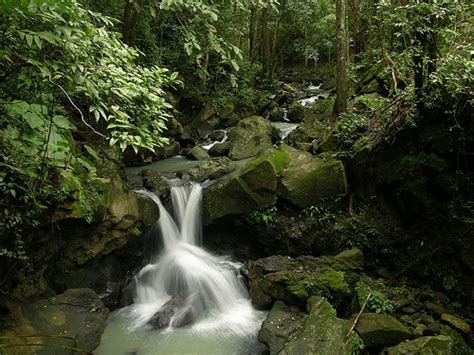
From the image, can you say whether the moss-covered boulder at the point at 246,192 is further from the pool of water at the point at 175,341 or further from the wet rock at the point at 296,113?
the wet rock at the point at 296,113

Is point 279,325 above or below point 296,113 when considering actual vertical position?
below

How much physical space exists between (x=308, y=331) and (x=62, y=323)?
3.51 meters

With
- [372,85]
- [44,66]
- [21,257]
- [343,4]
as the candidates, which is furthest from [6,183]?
[372,85]

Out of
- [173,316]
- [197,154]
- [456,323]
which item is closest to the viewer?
[456,323]

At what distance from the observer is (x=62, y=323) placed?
5.23m

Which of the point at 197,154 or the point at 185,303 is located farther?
the point at 197,154

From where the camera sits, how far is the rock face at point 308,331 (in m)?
4.80

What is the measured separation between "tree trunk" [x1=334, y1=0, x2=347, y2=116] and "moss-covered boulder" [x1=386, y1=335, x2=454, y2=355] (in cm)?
561

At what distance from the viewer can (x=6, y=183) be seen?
411 cm

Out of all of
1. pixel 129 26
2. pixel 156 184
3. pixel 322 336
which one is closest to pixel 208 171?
pixel 156 184

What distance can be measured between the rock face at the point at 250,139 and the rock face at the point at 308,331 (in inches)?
231

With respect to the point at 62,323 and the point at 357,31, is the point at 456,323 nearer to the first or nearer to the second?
the point at 62,323

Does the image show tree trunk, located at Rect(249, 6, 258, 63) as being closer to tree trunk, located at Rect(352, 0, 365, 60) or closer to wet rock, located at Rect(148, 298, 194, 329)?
tree trunk, located at Rect(352, 0, 365, 60)

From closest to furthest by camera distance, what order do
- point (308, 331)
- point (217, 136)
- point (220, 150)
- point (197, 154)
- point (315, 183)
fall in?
point (308, 331) → point (315, 183) → point (197, 154) → point (220, 150) → point (217, 136)
